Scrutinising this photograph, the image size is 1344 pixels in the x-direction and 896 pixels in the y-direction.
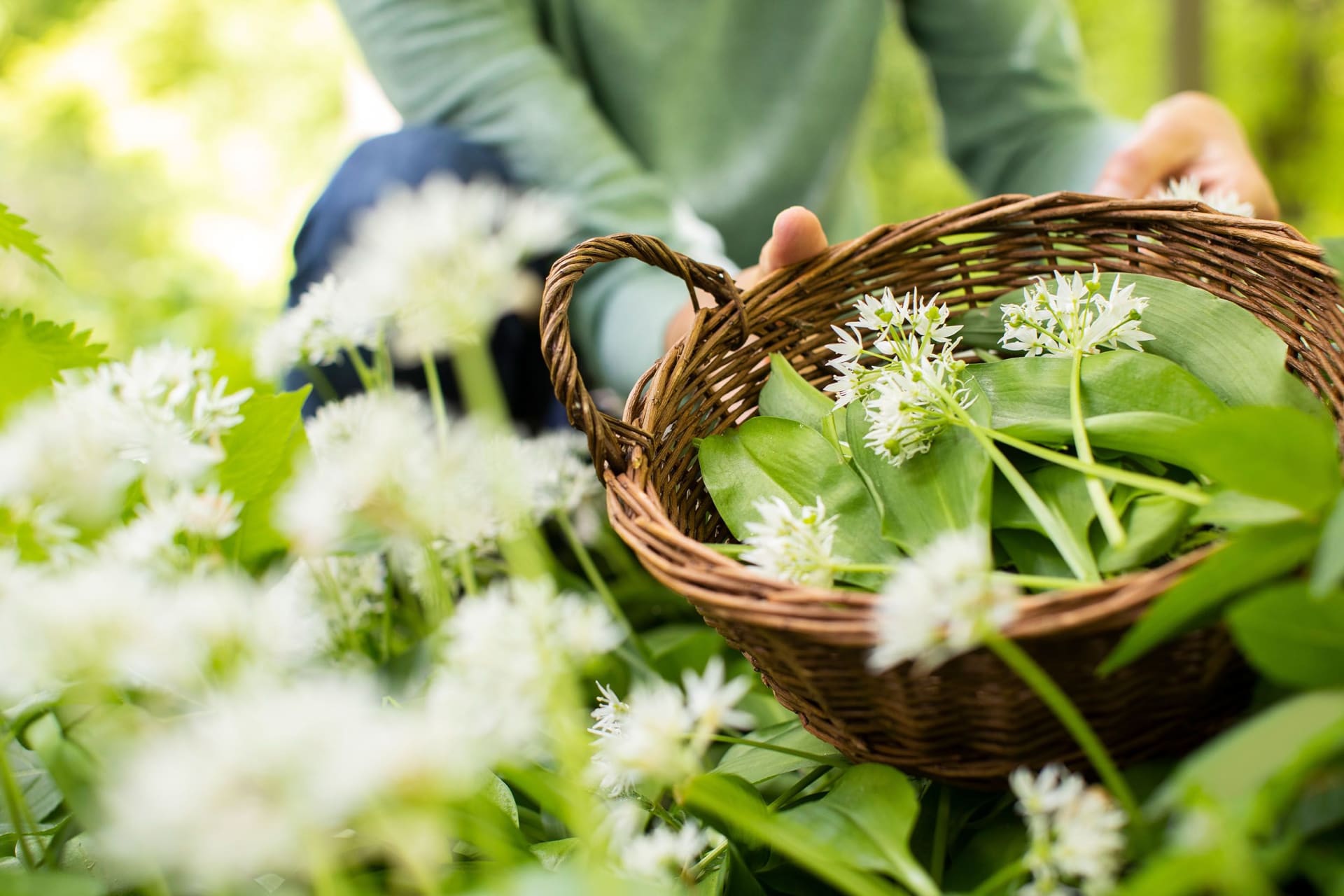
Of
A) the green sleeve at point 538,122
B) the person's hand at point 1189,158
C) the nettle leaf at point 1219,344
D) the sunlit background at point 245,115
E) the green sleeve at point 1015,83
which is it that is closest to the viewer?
the nettle leaf at point 1219,344

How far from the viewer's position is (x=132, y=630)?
8.9 inches

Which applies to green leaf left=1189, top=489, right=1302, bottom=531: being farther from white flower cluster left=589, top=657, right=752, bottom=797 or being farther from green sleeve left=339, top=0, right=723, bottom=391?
green sleeve left=339, top=0, right=723, bottom=391

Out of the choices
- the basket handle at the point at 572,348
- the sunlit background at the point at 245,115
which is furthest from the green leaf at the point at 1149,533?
the sunlit background at the point at 245,115

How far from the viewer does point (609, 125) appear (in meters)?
1.08

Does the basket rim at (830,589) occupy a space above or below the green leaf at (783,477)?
above

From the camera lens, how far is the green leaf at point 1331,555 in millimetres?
254

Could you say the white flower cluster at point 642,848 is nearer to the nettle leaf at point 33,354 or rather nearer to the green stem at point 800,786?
the green stem at point 800,786

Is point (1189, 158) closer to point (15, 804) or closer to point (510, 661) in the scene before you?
point (510, 661)

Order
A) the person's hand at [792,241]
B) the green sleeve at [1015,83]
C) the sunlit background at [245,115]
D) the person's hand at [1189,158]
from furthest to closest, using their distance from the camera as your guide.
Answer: the sunlit background at [245,115]
the green sleeve at [1015,83]
the person's hand at [1189,158]
the person's hand at [792,241]

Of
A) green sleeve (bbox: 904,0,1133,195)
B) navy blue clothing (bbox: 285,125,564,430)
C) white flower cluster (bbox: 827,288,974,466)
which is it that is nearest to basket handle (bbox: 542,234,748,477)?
white flower cluster (bbox: 827,288,974,466)

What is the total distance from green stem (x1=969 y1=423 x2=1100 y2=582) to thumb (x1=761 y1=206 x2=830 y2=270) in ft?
0.58

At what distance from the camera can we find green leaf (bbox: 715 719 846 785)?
439 millimetres

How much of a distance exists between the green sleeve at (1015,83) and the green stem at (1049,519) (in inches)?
29.0

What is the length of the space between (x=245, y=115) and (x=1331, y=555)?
135 inches
